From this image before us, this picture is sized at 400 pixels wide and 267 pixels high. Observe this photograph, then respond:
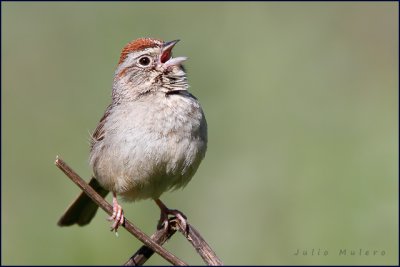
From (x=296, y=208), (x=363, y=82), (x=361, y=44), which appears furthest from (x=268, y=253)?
(x=361, y=44)

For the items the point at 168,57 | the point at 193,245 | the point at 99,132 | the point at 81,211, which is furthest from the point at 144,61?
the point at 193,245

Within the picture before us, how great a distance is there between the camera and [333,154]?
266 inches

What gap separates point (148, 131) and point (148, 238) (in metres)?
1.51

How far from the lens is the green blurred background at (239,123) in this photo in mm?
6207

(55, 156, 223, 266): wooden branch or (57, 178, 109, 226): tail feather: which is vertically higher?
(55, 156, 223, 266): wooden branch

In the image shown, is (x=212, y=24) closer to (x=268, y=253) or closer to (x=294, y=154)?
(x=294, y=154)

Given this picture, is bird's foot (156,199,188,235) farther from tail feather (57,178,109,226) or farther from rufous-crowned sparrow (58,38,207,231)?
tail feather (57,178,109,226)

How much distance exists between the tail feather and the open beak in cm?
108

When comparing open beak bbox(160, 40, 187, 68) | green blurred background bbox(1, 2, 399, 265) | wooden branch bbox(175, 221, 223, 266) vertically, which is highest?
open beak bbox(160, 40, 187, 68)

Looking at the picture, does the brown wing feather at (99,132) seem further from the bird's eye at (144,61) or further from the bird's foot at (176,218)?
the bird's foot at (176,218)

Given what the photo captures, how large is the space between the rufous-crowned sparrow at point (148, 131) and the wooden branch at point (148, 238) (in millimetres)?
830

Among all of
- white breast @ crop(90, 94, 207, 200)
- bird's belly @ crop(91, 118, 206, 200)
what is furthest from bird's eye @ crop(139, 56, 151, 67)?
bird's belly @ crop(91, 118, 206, 200)

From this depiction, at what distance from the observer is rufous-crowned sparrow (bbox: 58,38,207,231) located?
4836 millimetres

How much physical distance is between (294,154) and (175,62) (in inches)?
77.9
